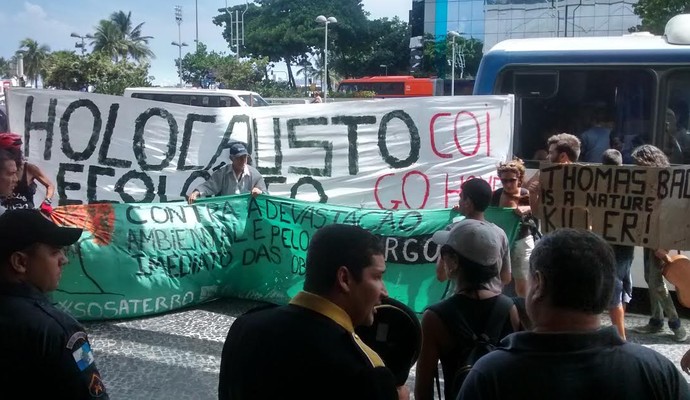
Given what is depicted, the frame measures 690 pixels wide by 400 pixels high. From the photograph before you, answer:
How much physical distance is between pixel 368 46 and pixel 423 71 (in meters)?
7.85

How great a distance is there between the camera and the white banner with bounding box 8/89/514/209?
7453 millimetres

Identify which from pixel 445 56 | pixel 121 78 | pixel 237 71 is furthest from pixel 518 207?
pixel 445 56

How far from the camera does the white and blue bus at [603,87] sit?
7.17 metres

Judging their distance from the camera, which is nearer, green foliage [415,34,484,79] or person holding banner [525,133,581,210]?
person holding banner [525,133,581,210]

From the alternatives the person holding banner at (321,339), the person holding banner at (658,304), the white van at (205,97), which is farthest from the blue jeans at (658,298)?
the white van at (205,97)

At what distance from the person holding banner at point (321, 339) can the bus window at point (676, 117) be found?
5974 millimetres

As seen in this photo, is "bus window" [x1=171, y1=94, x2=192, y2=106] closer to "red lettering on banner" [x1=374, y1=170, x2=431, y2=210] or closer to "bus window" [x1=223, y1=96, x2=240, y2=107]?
"bus window" [x1=223, y1=96, x2=240, y2=107]

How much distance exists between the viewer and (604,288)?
194 centimetres

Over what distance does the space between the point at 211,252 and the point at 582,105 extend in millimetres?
4074

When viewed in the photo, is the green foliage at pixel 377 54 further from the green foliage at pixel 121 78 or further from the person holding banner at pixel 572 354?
the person holding banner at pixel 572 354

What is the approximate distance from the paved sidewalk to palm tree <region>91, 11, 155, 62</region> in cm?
7907

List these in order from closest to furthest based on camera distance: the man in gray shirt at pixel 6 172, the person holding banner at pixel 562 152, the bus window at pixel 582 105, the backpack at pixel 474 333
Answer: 1. the backpack at pixel 474 333
2. the man in gray shirt at pixel 6 172
3. the person holding banner at pixel 562 152
4. the bus window at pixel 582 105

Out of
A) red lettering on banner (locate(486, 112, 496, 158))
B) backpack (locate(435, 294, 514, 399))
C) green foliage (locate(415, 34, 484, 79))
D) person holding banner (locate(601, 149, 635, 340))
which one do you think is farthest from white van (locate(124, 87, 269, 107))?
green foliage (locate(415, 34, 484, 79))

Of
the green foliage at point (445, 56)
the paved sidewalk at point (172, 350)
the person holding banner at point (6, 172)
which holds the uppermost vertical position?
the green foliage at point (445, 56)
